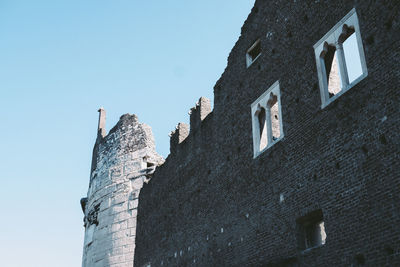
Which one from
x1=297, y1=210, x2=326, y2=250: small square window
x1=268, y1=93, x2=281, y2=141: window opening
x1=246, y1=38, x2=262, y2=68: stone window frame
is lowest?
x1=297, y1=210, x2=326, y2=250: small square window

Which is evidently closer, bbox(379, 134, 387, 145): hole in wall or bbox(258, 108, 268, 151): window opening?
bbox(379, 134, 387, 145): hole in wall

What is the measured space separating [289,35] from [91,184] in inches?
454

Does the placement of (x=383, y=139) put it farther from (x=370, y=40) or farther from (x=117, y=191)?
(x=117, y=191)

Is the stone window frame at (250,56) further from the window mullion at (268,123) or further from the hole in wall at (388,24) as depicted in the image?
the hole in wall at (388,24)

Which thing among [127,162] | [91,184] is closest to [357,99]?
[127,162]

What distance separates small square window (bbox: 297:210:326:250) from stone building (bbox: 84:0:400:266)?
0.06 ft

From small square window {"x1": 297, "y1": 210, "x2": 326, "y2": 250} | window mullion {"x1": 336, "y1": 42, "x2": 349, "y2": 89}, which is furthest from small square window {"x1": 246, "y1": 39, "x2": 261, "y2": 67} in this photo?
small square window {"x1": 297, "y1": 210, "x2": 326, "y2": 250}

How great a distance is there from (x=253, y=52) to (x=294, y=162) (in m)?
4.13

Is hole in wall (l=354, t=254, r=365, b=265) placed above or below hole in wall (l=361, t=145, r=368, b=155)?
below

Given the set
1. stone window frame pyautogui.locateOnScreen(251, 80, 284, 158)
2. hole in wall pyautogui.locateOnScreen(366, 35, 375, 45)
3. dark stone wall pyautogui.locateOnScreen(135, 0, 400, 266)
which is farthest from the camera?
stone window frame pyautogui.locateOnScreen(251, 80, 284, 158)

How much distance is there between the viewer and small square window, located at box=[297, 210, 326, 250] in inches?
330

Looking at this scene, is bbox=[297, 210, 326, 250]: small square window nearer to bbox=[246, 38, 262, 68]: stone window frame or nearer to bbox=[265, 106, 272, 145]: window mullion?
bbox=[265, 106, 272, 145]: window mullion

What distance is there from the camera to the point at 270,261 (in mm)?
8781

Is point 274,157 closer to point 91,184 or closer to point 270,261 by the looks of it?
point 270,261
